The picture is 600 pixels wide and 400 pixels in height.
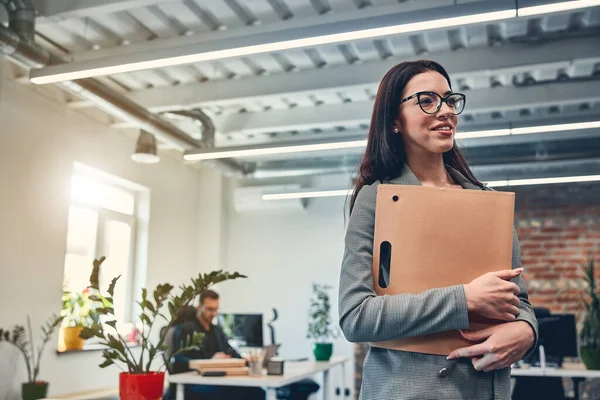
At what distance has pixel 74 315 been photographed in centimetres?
629

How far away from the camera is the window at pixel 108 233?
261 inches

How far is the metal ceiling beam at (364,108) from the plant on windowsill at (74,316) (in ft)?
7.88

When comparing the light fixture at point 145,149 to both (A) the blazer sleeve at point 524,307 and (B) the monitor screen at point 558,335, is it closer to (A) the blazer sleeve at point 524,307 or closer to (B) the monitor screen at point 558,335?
(B) the monitor screen at point 558,335

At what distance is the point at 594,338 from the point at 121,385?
4161 mm

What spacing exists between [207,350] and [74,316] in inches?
65.4

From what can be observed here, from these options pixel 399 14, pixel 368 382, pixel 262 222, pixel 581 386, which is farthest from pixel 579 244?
pixel 368 382

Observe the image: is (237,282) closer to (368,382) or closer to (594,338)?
(594,338)

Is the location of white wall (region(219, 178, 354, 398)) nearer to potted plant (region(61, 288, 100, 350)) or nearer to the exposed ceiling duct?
the exposed ceiling duct

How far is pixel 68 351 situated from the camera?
607cm

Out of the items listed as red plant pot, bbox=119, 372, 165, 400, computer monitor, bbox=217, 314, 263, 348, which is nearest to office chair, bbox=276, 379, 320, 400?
computer monitor, bbox=217, 314, 263, 348

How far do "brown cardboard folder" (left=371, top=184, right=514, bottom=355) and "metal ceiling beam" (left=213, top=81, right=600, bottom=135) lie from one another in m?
5.44

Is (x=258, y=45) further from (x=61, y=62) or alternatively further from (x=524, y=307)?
(x=524, y=307)

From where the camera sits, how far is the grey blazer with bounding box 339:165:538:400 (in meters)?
0.90

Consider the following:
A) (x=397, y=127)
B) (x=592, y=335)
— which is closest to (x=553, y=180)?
(x=592, y=335)
